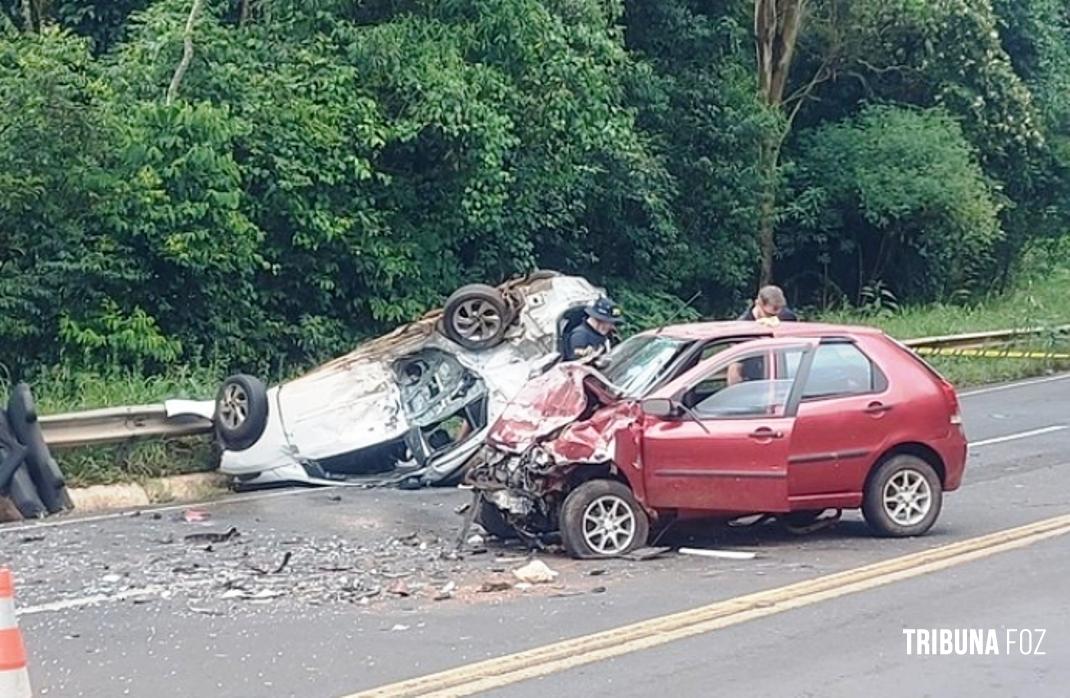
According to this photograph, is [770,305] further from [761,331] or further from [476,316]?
[476,316]

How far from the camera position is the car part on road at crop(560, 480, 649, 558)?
10.9m

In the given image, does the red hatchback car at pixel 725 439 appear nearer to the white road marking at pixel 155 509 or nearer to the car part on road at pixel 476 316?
the white road marking at pixel 155 509

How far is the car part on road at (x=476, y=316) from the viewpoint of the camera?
50.3 ft

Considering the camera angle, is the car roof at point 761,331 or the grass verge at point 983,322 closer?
the car roof at point 761,331

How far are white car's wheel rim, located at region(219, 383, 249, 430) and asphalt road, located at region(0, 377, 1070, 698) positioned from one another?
3.69ft

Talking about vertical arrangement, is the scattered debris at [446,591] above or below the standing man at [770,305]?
below

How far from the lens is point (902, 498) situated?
11.6 metres

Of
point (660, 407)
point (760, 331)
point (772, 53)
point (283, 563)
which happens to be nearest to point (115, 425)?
point (283, 563)

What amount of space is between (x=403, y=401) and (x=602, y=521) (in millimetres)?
4330

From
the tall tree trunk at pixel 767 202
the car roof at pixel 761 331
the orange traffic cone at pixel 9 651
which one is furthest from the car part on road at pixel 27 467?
the tall tree trunk at pixel 767 202

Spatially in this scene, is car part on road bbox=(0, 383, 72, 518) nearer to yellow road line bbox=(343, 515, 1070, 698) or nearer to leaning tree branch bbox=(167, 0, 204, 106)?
yellow road line bbox=(343, 515, 1070, 698)

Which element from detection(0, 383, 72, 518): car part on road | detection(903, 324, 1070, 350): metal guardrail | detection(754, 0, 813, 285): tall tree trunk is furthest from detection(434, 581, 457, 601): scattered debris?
detection(754, 0, 813, 285): tall tree trunk

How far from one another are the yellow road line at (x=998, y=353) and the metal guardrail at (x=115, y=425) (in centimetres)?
1299

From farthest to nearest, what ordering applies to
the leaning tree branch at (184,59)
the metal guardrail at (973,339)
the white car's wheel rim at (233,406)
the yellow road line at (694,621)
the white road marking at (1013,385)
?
the metal guardrail at (973,339) < the white road marking at (1013,385) < the leaning tree branch at (184,59) < the white car's wheel rim at (233,406) < the yellow road line at (694,621)
